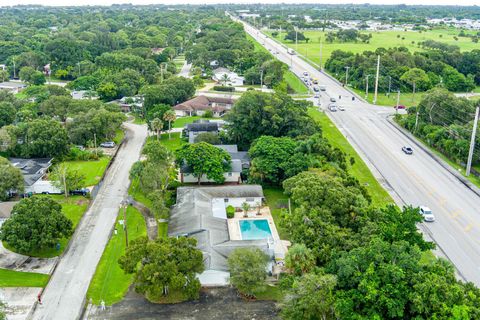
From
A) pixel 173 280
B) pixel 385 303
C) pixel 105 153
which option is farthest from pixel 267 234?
pixel 105 153

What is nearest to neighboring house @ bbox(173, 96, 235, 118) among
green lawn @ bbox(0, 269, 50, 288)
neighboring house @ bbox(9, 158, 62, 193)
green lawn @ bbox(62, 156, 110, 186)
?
green lawn @ bbox(62, 156, 110, 186)

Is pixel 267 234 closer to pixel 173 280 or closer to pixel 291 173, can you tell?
pixel 291 173

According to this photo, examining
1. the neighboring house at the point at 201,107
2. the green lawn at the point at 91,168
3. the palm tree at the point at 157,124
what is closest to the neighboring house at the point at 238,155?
the palm tree at the point at 157,124

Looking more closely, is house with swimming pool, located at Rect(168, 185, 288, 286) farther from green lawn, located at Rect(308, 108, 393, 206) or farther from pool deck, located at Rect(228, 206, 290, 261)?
green lawn, located at Rect(308, 108, 393, 206)

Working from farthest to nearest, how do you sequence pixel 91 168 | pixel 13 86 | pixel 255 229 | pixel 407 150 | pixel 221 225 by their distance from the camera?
pixel 13 86 → pixel 407 150 → pixel 91 168 → pixel 255 229 → pixel 221 225

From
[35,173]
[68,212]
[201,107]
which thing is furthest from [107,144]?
[201,107]

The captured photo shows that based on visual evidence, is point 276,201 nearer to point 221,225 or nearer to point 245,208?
point 245,208
